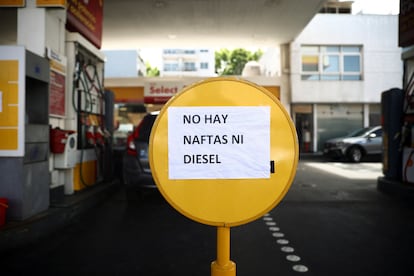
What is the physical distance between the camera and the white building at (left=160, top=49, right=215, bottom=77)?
7512 cm

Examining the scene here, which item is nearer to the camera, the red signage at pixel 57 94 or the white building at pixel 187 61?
the red signage at pixel 57 94

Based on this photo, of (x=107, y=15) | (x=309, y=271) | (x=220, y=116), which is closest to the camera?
(x=220, y=116)

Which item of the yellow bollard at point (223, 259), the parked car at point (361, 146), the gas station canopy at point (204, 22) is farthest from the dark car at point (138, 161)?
the parked car at point (361, 146)

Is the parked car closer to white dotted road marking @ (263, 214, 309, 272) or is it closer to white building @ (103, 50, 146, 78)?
white dotted road marking @ (263, 214, 309, 272)

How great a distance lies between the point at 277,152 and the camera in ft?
6.44

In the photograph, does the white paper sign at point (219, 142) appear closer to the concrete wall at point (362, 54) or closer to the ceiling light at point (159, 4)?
the ceiling light at point (159, 4)

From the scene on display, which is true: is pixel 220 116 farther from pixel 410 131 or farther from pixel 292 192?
pixel 410 131

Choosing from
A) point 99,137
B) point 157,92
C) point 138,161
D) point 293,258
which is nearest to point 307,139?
point 157,92

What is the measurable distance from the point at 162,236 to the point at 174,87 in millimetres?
14165

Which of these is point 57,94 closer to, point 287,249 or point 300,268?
point 287,249

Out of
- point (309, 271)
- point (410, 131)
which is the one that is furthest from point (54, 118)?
point (410, 131)

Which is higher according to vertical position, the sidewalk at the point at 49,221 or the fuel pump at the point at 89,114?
the fuel pump at the point at 89,114

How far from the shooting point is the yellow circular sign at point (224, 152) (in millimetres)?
1926

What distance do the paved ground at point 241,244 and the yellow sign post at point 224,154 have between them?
1.62 metres
